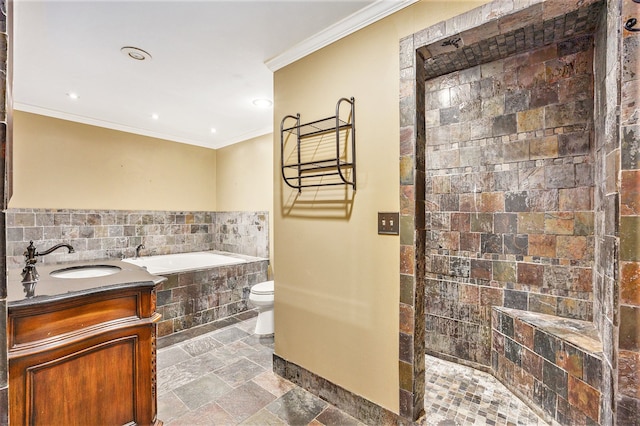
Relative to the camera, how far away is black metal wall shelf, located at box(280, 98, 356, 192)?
184cm

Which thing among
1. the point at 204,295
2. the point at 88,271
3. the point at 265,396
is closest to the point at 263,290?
the point at 204,295

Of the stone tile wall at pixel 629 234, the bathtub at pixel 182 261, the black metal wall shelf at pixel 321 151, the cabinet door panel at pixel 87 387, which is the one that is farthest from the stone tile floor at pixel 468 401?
the bathtub at pixel 182 261

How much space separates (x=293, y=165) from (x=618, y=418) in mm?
1975

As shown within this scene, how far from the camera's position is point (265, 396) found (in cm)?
201

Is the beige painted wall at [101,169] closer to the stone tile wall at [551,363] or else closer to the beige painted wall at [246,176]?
the beige painted wall at [246,176]

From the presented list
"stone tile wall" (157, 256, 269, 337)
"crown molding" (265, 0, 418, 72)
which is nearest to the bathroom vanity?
"stone tile wall" (157, 256, 269, 337)

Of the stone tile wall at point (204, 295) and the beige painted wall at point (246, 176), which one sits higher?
the beige painted wall at point (246, 176)

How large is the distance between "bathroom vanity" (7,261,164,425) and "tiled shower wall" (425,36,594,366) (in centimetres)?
219

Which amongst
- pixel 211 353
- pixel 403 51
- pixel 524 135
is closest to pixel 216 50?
pixel 403 51

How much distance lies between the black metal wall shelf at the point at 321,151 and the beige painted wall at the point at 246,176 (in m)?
1.94

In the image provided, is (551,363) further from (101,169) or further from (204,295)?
(101,169)

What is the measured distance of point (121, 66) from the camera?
237 cm

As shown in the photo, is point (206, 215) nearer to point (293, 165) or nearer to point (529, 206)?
point (293, 165)

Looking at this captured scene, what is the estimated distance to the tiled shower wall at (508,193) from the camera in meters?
1.97
